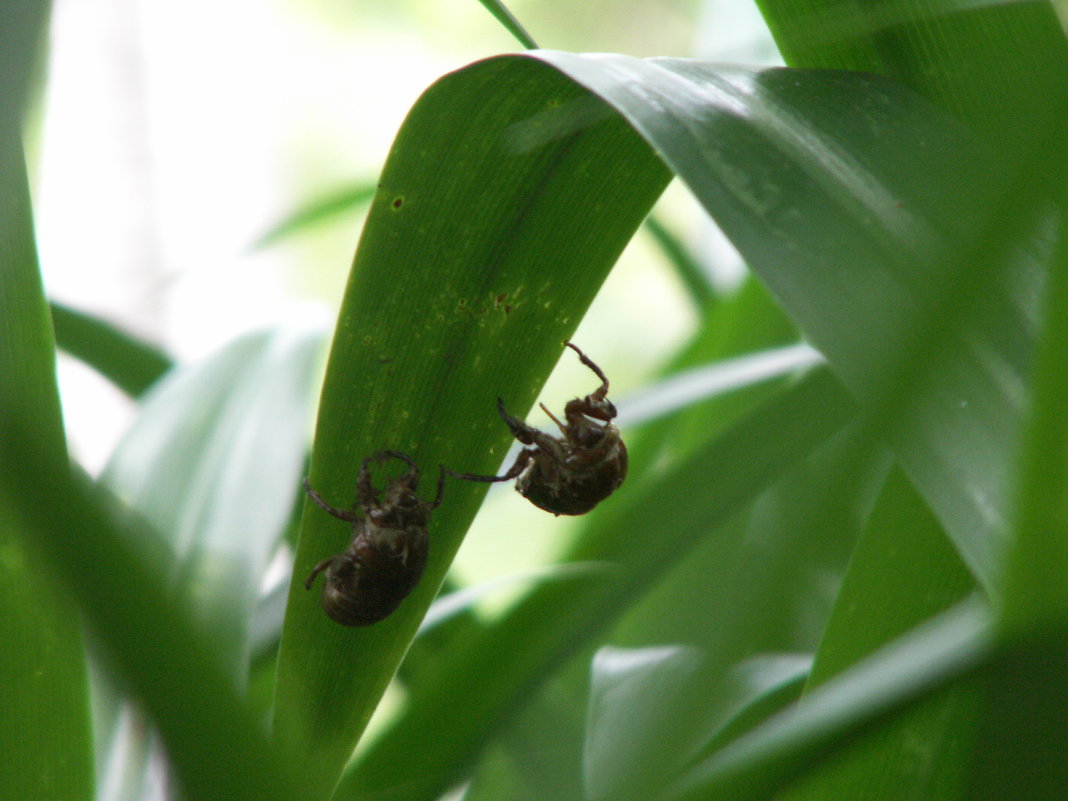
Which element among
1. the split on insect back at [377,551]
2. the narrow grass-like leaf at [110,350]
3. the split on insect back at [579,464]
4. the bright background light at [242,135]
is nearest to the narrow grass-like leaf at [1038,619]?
the split on insect back at [377,551]

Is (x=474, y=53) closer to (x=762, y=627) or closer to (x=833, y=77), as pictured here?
(x=833, y=77)

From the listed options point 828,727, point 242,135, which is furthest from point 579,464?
point 242,135

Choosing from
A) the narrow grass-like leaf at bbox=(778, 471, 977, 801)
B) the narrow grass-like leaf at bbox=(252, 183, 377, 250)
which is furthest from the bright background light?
the narrow grass-like leaf at bbox=(778, 471, 977, 801)

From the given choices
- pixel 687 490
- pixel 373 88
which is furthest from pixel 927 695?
pixel 373 88

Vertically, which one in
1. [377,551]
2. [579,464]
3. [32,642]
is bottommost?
[579,464]

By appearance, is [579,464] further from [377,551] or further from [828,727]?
[828,727]

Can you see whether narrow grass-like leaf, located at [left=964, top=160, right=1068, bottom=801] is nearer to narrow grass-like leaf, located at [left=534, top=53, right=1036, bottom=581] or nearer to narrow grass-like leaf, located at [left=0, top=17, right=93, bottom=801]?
narrow grass-like leaf, located at [left=534, top=53, right=1036, bottom=581]
